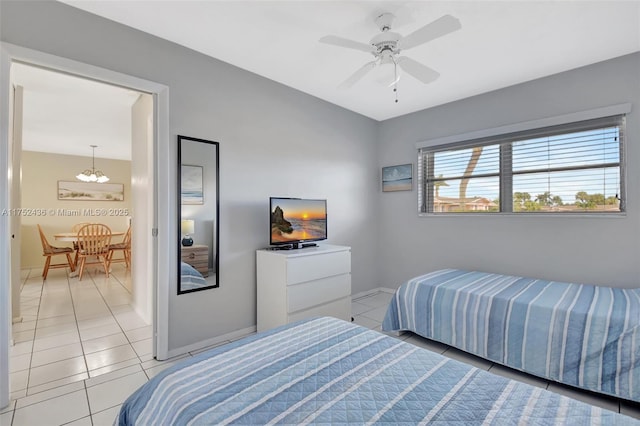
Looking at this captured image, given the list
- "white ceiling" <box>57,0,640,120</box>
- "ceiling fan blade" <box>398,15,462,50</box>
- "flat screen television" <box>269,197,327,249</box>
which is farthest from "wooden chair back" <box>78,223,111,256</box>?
"ceiling fan blade" <box>398,15,462,50</box>

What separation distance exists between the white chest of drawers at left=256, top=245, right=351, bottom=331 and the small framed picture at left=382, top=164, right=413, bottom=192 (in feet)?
5.12

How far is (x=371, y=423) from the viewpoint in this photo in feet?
2.91

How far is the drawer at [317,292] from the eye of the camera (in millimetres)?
2701

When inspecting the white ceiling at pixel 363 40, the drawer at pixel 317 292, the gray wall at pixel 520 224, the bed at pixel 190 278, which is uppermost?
the white ceiling at pixel 363 40

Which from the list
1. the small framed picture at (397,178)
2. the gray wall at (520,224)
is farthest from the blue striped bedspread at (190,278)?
the small framed picture at (397,178)

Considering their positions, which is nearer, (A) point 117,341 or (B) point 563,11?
(B) point 563,11

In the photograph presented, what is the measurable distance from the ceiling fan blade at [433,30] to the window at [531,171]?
6.52 ft

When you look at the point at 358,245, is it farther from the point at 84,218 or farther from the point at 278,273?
the point at 84,218

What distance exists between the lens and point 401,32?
2371 mm

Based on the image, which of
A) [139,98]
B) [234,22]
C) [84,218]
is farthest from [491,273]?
[84,218]

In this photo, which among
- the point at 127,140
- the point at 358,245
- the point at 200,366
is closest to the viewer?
the point at 200,366

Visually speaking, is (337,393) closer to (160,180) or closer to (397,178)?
(160,180)

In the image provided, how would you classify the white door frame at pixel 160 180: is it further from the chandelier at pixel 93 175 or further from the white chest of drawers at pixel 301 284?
the chandelier at pixel 93 175

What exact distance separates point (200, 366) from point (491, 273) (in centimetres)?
329
